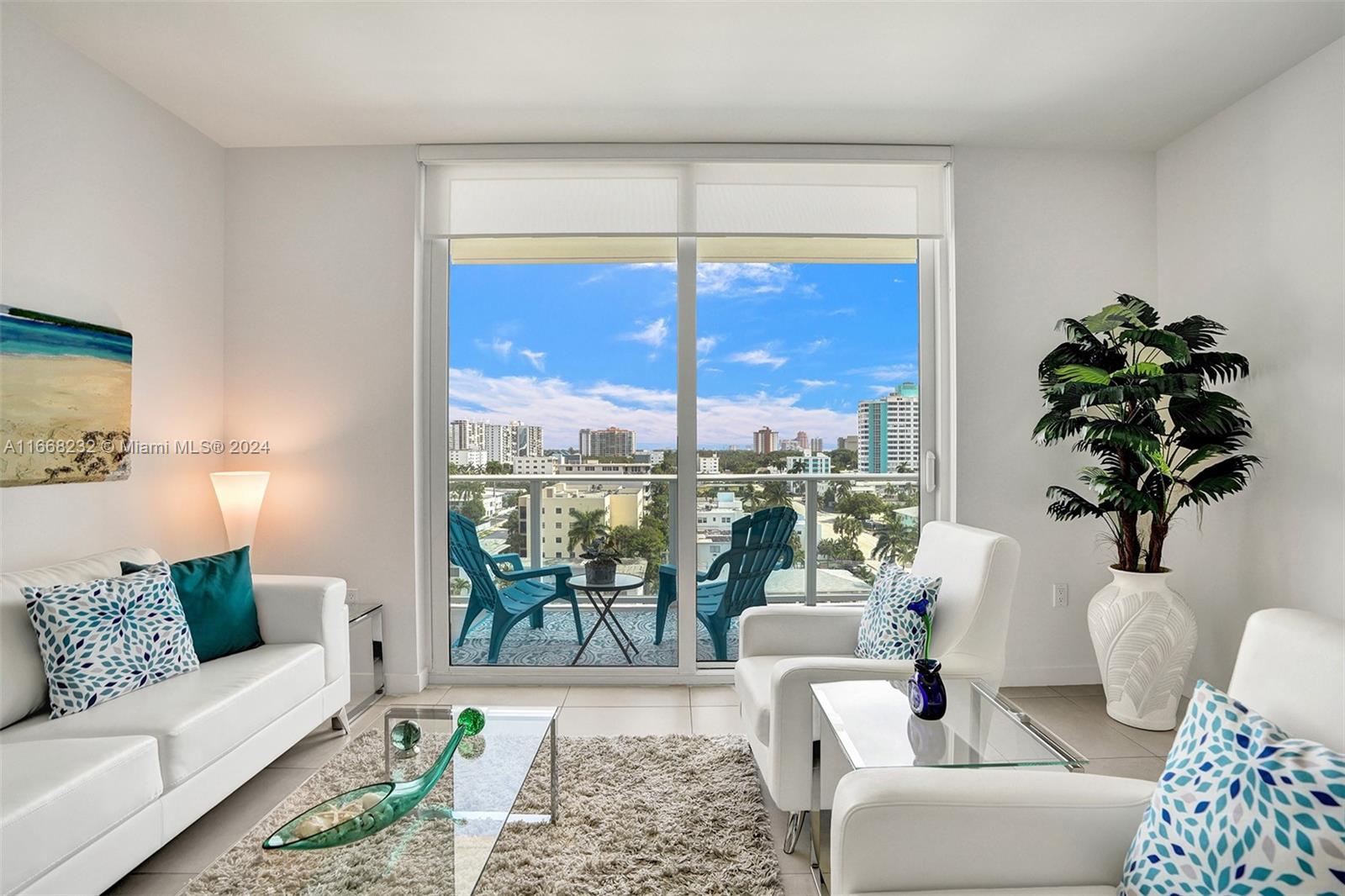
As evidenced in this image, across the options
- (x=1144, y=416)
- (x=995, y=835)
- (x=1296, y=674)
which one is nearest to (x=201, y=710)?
(x=995, y=835)

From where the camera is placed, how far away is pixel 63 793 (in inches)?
64.4

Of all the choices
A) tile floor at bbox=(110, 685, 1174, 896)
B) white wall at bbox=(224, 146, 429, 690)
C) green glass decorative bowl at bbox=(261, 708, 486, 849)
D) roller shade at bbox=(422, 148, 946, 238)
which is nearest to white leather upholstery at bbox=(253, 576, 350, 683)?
tile floor at bbox=(110, 685, 1174, 896)

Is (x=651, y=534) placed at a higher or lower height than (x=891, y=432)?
lower

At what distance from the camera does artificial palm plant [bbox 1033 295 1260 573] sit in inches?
113

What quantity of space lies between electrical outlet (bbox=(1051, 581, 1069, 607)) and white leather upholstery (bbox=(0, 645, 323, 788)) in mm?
3473

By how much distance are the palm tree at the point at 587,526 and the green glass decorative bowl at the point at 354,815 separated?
187 centimetres

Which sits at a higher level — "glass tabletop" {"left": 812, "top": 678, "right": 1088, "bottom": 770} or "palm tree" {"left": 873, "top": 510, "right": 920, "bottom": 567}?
"palm tree" {"left": 873, "top": 510, "right": 920, "bottom": 567}

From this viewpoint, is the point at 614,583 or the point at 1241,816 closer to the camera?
the point at 1241,816

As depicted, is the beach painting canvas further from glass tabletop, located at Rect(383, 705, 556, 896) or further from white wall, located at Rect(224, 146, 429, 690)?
glass tabletop, located at Rect(383, 705, 556, 896)

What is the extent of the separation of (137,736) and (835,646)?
2.22 meters

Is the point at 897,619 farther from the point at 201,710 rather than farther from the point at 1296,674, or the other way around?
the point at 201,710

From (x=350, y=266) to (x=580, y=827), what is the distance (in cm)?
286

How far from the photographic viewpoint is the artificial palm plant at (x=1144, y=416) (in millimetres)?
2869

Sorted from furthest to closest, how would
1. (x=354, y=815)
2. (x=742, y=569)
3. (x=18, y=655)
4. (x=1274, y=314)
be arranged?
(x=742, y=569), (x=1274, y=314), (x=18, y=655), (x=354, y=815)
